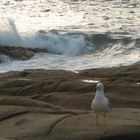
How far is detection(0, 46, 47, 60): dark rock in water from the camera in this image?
2023 centimetres

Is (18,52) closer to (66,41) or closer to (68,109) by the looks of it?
(66,41)

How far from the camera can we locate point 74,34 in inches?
1008

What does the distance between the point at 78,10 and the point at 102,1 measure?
14.3ft

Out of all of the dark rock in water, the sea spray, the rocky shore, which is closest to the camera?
the rocky shore

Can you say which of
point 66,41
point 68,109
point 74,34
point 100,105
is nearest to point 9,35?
point 66,41

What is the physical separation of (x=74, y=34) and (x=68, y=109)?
16873mm

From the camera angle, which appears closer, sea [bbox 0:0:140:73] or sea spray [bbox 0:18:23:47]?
sea [bbox 0:0:140:73]

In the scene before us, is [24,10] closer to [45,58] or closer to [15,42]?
[15,42]

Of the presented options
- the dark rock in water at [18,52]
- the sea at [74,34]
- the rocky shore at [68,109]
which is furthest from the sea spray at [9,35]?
the rocky shore at [68,109]

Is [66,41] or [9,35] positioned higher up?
[9,35]

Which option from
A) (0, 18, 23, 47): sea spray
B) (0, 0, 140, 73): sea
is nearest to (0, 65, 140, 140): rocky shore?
(0, 0, 140, 73): sea

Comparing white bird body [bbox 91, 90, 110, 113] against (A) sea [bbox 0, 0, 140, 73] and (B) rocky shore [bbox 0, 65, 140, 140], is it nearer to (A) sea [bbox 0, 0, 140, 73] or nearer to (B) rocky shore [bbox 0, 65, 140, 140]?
(B) rocky shore [bbox 0, 65, 140, 140]

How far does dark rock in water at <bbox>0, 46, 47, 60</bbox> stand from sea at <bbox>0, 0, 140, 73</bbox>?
300mm

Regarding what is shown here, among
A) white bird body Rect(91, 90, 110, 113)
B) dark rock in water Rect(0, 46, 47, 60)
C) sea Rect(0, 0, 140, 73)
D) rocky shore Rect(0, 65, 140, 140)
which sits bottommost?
sea Rect(0, 0, 140, 73)
